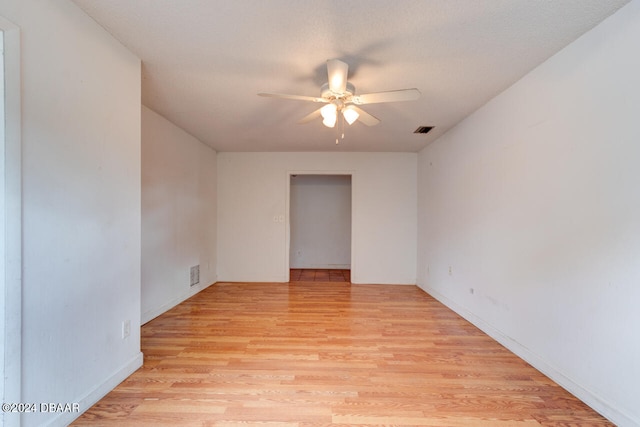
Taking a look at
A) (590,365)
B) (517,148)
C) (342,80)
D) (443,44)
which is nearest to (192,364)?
(342,80)

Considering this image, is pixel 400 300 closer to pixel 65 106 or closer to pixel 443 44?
pixel 443 44

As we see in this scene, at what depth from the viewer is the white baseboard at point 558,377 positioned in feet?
4.79

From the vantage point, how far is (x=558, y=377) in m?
1.84

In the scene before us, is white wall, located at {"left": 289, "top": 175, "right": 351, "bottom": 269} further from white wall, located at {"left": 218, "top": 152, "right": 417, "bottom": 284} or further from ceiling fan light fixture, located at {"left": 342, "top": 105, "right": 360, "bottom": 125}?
ceiling fan light fixture, located at {"left": 342, "top": 105, "right": 360, "bottom": 125}

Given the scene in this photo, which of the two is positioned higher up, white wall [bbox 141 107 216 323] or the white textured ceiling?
the white textured ceiling

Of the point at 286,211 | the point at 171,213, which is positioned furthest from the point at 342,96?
the point at 286,211

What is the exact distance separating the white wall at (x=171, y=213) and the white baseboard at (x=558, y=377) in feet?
11.5

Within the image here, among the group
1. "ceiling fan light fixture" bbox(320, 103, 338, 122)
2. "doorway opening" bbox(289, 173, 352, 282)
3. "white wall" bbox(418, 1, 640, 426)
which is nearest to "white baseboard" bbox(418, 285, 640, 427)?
"white wall" bbox(418, 1, 640, 426)

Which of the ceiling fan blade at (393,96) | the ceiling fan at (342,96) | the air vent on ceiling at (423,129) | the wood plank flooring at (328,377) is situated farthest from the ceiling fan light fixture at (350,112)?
the wood plank flooring at (328,377)

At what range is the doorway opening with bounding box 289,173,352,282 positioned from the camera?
20.5ft

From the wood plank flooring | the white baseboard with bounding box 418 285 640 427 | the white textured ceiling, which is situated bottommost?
the wood plank flooring

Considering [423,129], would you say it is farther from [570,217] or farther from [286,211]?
[286,211]

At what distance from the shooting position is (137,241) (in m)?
1.96

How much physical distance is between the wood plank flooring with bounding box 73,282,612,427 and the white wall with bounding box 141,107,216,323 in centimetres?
42
